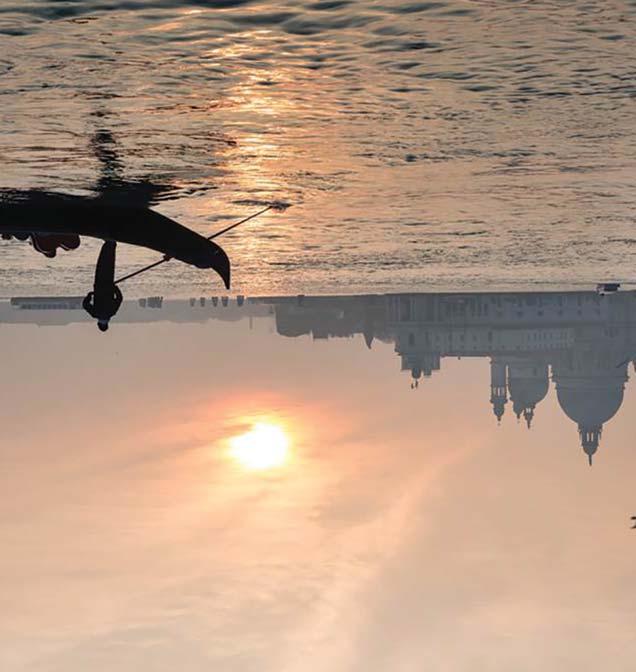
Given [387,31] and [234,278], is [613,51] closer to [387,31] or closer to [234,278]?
[387,31]

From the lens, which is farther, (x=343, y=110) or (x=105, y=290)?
(x=105, y=290)

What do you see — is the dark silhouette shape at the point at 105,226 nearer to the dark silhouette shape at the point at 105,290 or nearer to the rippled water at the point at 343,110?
the rippled water at the point at 343,110

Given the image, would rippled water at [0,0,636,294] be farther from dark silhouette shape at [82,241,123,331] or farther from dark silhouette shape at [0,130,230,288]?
dark silhouette shape at [82,241,123,331]

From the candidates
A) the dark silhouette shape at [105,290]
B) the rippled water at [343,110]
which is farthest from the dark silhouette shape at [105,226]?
the dark silhouette shape at [105,290]

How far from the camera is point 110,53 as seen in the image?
472 inches

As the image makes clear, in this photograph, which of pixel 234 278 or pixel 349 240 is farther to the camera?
pixel 234 278

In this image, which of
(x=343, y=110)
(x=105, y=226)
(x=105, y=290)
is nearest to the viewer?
(x=343, y=110)

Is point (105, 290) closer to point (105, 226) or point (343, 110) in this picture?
point (105, 226)

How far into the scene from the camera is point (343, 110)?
14961 millimetres

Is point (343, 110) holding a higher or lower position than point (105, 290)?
higher

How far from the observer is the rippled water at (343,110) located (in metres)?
11.1

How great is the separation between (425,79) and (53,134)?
5353mm

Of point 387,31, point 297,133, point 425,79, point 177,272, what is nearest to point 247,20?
point 387,31

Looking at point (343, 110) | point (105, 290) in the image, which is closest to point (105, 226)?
point (105, 290)
